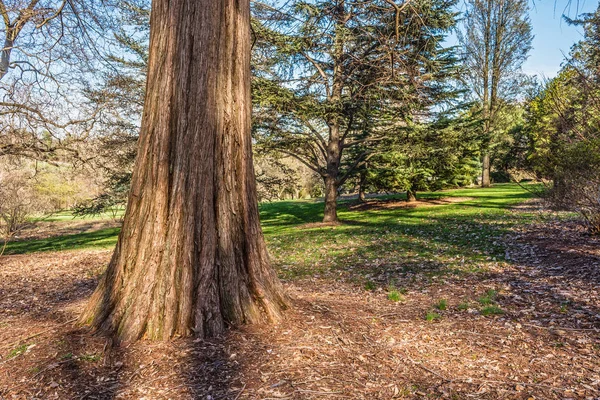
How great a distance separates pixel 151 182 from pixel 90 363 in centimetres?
156

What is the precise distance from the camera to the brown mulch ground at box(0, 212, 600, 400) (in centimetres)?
266

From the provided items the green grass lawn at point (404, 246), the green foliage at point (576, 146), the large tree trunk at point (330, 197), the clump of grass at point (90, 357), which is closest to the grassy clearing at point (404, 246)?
the green grass lawn at point (404, 246)

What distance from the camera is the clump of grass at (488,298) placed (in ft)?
15.3

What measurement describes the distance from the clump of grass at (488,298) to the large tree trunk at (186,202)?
106 inches

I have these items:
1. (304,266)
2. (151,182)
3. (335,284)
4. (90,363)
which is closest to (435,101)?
(304,266)

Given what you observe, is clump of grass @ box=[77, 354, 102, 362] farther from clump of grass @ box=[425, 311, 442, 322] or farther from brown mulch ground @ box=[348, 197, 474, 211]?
brown mulch ground @ box=[348, 197, 474, 211]

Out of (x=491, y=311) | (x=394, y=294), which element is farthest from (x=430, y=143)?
(x=491, y=311)

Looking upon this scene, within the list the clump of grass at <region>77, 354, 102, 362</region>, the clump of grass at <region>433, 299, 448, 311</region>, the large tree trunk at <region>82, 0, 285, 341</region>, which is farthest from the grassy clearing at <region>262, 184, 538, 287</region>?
the clump of grass at <region>77, 354, 102, 362</region>

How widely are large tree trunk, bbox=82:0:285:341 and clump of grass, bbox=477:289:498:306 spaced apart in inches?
106

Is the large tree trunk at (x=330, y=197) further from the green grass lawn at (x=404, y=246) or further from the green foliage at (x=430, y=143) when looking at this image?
the green foliage at (x=430, y=143)

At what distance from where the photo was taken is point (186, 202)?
11.3 feet

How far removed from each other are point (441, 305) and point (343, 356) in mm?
1995

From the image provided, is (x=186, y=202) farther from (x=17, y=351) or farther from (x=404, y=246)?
(x=404, y=246)

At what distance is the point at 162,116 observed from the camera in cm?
A: 349
